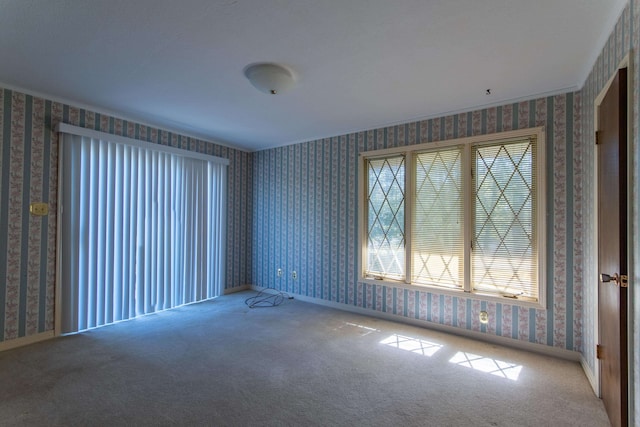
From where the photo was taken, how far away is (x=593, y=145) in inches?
89.4

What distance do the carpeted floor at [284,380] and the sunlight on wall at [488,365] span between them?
0.02 metres

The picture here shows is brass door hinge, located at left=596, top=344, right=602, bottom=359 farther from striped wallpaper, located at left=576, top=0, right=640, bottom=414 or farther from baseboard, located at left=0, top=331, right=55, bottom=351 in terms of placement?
baseboard, located at left=0, top=331, right=55, bottom=351

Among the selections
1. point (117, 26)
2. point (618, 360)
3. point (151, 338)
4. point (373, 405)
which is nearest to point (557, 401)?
point (618, 360)

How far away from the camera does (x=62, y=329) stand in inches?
122

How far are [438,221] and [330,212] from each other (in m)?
1.47

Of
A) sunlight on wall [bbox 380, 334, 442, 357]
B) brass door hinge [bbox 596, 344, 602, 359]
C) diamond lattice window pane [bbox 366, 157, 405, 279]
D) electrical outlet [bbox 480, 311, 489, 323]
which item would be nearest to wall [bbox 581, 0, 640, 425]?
brass door hinge [bbox 596, 344, 602, 359]

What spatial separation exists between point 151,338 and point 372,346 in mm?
2210

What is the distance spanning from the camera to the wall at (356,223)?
2.73m

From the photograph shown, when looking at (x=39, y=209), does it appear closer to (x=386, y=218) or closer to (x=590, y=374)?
(x=386, y=218)

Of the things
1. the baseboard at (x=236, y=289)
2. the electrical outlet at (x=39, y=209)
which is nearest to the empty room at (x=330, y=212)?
the electrical outlet at (x=39, y=209)

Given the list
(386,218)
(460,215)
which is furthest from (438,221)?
(386,218)

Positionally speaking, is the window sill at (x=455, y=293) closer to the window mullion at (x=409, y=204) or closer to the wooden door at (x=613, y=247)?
the window mullion at (x=409, y=204)

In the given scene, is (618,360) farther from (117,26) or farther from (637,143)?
(117,26)

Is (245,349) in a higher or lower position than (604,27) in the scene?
lower
